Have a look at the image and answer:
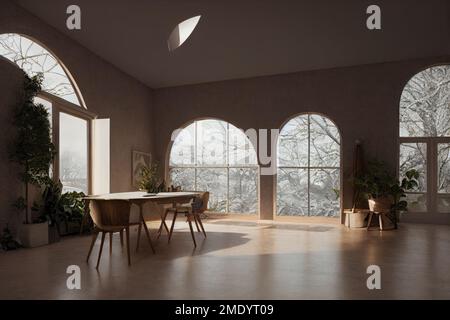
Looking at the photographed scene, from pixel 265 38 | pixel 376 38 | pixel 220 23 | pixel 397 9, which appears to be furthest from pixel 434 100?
pixel 220 23

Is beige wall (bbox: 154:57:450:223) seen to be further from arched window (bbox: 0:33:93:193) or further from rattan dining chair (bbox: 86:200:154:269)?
rattan dining chair (bbox: 86:200:154:269)

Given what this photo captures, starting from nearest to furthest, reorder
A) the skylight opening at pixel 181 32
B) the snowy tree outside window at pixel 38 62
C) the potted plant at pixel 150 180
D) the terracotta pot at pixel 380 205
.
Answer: the snowy tree outside window at pixel 38 62 → the potted plant at pixel 150 180 → the skylight opening at pixel 181 32 → the terracotta pot at pixel 380 205

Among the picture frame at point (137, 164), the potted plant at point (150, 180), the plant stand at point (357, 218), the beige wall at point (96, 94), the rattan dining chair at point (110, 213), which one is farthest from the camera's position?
the picture frame at point (137, 164)

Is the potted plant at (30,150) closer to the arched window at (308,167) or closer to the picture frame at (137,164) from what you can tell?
the picture frame at (137,164)

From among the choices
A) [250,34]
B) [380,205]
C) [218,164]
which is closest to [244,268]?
[380,205]

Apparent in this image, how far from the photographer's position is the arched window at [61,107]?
5.88 m

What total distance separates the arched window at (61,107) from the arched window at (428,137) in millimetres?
6432

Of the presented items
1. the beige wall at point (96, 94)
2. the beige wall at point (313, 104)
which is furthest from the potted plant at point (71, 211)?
the beige wall at point (313, 104)

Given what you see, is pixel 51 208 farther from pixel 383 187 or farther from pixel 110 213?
pixel 383 187

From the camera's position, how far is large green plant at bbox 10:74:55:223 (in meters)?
5.47

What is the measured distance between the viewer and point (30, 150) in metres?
5.47

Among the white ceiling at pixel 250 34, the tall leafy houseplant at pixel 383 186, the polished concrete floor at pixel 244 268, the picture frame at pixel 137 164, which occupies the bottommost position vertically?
the polished concrete floor at pixel 244 268
